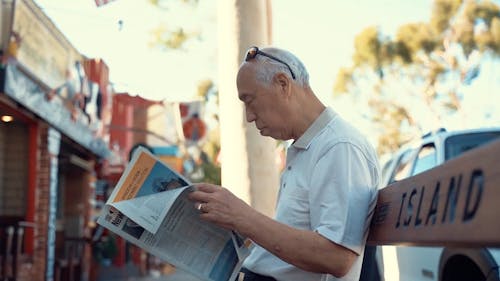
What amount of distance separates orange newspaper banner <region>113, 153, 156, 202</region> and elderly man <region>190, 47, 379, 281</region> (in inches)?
7.0

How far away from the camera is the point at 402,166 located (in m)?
7.33

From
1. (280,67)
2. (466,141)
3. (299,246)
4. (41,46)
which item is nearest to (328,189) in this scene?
(299,246)

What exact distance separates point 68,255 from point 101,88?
12.0 ft

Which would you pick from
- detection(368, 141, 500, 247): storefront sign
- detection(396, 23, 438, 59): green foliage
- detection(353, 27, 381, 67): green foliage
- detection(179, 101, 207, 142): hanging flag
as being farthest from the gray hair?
detection(353, 27, 381, 67): green foliage

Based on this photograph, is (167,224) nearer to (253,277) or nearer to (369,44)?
(253,277)

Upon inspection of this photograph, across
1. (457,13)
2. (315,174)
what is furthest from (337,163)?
(457,13)

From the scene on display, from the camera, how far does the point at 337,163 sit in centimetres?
243

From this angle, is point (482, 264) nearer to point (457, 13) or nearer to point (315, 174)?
point (315, 174)

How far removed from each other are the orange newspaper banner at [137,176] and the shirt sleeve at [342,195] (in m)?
0.51

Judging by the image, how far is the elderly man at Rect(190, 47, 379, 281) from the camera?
2.35m

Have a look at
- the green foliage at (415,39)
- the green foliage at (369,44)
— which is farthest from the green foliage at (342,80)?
the green foliage at (415,39)

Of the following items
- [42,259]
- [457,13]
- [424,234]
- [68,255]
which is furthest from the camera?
[457,13]

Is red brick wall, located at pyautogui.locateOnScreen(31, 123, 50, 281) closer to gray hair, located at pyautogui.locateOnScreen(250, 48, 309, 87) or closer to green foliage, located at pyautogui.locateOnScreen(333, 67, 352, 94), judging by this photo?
gray hair, located at pyautogui.locateOnScreen(250, 48, 309, 87)

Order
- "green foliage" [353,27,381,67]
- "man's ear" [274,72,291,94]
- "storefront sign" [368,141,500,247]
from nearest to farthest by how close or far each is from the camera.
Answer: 1. "storefront sign" [368,141,500,247]
2. "man's ear" [274,72,291,94]
3. "green foliage" [353,27,381,67]
